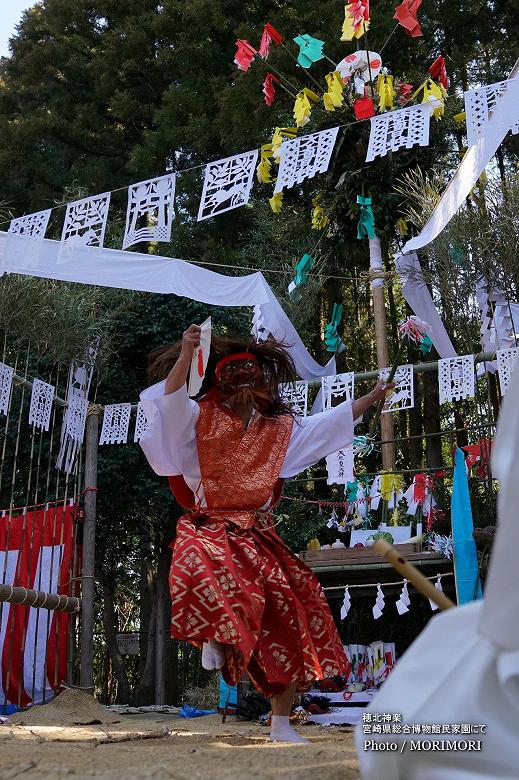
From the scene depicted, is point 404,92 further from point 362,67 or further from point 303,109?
point 303,109

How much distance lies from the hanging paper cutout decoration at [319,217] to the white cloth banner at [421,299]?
95.2 inches

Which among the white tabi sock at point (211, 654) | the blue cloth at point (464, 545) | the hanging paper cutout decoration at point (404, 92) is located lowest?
the white tabi sock at point (211, 654)

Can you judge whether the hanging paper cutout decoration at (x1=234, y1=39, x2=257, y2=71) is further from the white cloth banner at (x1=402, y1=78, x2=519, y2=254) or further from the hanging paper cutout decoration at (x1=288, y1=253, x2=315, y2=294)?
the white cloth banner at (x1=402, y1=78, x2=519, y2=254)

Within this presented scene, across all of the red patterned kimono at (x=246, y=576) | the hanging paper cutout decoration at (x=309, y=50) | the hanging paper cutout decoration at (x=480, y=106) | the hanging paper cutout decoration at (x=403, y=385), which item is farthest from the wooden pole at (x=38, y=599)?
the hanging paper cutout decoration at (x=309, y=50)

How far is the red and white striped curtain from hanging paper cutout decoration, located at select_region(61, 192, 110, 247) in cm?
233

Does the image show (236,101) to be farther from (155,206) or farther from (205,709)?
(205,709)

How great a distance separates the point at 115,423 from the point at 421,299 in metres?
2.84

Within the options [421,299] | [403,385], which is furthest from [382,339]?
[403,385]

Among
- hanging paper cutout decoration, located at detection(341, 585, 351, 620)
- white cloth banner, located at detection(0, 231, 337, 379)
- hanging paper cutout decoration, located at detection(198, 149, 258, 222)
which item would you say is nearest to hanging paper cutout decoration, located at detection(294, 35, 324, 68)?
hanging paper cutout decoration, located at detection(198, 149, 258, 222)

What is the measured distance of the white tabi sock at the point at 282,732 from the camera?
3.60 meters

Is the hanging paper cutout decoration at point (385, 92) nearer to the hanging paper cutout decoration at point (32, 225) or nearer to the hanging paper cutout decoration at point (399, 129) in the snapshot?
the hanging paper cutout decoration at point (399, 129)

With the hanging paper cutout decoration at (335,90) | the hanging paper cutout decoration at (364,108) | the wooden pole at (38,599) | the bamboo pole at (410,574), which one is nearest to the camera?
the bamboo pole at (410,574)

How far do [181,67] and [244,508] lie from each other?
1073 cm

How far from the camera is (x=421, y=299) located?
769 centimetres
